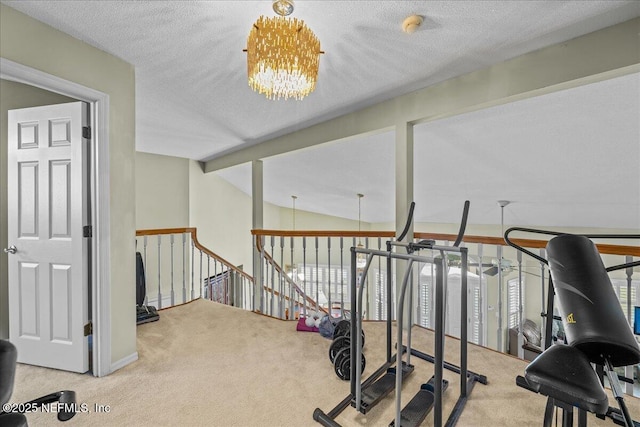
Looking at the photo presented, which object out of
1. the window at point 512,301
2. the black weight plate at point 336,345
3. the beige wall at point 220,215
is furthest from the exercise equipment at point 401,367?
the window at point 512,301

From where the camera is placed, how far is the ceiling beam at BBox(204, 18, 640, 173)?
1.84m

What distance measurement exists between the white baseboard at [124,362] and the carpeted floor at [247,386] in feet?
0.18

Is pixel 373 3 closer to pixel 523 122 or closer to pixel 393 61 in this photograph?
pixel 393 61

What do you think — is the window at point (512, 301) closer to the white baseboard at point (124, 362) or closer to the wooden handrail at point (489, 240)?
the wooden handrail at point (489, 240)

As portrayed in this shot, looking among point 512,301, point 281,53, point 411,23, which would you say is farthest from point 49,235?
point 512,301

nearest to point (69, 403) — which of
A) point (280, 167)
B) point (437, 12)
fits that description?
point (437, 12)

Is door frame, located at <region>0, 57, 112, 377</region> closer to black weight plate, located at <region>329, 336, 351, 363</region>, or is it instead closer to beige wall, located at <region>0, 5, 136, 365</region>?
beige wall, located at <region>0, 5, 136, 365</region>

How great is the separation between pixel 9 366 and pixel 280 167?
486 centimetres

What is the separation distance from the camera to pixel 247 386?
2029mm

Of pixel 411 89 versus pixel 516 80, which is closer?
pixel 516 80

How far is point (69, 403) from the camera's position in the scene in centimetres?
151

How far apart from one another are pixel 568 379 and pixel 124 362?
2722 mm

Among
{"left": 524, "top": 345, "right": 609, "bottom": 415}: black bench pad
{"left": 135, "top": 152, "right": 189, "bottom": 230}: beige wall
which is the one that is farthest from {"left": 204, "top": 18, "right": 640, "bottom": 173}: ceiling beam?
{"left": 135, "top": 152, "right": 189, "bottom": 230}: beige wall

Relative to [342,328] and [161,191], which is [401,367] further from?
[161,191]
